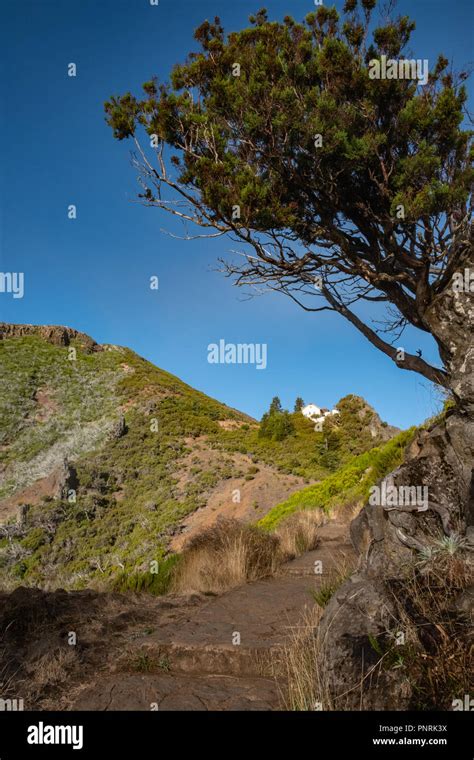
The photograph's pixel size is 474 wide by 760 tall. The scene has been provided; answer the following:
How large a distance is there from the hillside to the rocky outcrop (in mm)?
6990

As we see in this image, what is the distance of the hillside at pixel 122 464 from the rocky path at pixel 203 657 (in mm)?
9178

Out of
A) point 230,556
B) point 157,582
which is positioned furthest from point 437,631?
point 157,582

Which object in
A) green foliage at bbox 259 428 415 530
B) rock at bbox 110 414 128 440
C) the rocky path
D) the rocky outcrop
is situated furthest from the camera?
the rocky outcrop

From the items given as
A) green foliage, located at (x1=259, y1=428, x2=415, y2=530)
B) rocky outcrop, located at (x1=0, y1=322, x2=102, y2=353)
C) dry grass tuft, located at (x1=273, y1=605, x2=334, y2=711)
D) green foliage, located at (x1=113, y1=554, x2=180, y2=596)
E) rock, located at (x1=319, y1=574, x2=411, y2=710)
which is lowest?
green foliage, located at (x1=113, y1=554, x2=180, y2=596)

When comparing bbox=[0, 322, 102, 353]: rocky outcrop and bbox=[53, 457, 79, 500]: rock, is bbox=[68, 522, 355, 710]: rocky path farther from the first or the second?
bbox=[0, 322, 102, 353]: rocky outcrop

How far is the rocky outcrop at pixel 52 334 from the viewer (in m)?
59.0

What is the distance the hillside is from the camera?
23188mm

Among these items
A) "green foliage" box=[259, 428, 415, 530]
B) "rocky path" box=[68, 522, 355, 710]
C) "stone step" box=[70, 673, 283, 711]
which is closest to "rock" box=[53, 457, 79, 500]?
"green foliage" box=[259, 428, 415, 530]

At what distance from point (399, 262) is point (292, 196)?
1846mm

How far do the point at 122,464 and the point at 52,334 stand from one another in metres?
33.4

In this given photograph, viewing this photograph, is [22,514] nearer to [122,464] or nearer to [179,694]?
[122,464]

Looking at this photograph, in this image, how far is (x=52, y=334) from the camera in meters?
60.3

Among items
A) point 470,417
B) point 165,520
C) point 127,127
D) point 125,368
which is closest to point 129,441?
point 165,520

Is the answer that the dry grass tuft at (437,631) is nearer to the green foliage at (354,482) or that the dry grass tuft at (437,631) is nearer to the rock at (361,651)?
the rock at (361,651)
